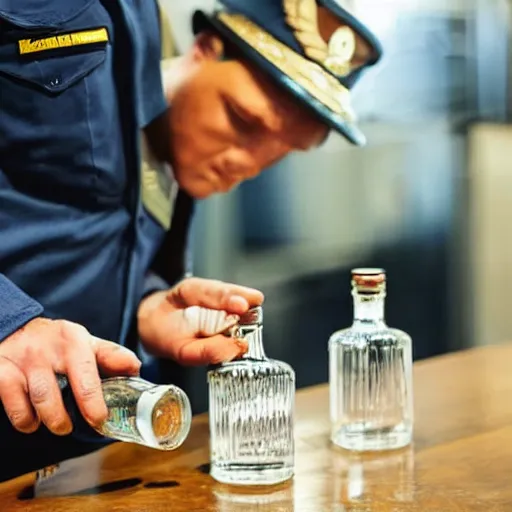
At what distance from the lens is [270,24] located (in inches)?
46.1

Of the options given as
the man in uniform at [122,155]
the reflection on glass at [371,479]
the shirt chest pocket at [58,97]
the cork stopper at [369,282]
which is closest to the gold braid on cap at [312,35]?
the man in uniform at [122,155]

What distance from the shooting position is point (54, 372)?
0.75 m

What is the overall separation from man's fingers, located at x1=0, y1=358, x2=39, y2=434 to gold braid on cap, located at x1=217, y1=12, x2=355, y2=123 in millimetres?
571

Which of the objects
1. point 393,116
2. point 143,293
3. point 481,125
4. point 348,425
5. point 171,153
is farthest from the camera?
point 481,125

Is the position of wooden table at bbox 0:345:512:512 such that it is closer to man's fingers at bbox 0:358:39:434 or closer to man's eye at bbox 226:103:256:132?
man's fingers at bbox 0:358:39:434

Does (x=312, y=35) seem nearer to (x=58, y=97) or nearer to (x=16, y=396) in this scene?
(x=58, y=97)

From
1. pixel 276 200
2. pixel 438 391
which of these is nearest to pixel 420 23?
pixel 276 200

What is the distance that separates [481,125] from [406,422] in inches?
54.5

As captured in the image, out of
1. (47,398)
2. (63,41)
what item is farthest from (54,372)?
(63,41)

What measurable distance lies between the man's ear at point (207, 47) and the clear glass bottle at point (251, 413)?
1.60 ft

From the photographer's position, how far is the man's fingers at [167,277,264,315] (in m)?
0.88

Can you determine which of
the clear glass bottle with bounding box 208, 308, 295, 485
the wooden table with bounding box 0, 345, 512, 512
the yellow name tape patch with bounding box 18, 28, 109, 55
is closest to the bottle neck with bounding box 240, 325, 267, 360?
the clear glass bottle with bounding box 208, 308, 295, 485

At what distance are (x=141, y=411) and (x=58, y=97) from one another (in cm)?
40

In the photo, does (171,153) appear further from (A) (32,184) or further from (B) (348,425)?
(B) (348,425)
